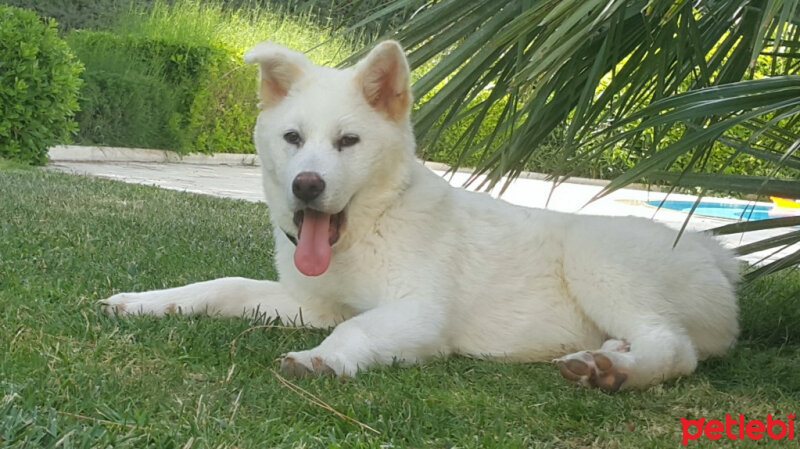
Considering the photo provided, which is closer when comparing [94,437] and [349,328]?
[94,437]

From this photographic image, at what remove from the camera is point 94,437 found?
176cm

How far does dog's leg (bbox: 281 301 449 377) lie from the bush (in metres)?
8.69

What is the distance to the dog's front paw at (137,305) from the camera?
9.76ft

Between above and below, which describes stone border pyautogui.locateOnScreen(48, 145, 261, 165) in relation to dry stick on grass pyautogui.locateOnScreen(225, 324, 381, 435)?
below

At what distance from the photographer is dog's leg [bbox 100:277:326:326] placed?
3039 millimetres

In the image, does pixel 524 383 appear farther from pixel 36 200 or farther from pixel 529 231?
pixel 36 200

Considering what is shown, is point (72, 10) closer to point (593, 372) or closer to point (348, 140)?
point (348, 140)

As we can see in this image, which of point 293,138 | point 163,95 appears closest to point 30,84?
point 163,95

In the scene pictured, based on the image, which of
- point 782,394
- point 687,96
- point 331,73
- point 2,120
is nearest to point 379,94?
point 331,73

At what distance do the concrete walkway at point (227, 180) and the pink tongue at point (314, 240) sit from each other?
6.22 m

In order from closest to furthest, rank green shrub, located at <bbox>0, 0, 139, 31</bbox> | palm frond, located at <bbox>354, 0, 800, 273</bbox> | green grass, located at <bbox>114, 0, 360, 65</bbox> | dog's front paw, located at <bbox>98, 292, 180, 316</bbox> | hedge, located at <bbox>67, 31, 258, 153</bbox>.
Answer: palm frond, located at <bbox>354, 0, 800, 273</bbox>, dog's front paw, located at <bbox>98, 292, 180, 316</bbox>, hedge, located at <bbox>67, 31, 258, 153</bbox>, green grass, located at <bbox>114, 0, 360, 65</bbox>, green shrub, located at <bbox>0, 0, 139, 31</bbox>

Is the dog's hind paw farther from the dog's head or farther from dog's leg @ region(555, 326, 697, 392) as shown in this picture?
the dog's head

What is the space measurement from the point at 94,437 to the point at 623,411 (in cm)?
130

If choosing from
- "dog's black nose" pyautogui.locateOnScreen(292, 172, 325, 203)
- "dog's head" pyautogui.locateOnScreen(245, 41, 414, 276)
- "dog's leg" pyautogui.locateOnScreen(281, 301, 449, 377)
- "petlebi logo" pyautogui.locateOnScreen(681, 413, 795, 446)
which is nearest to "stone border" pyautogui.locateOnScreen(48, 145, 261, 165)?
"dog's head" pyautogui.locateOnScreen(245, 41, 414, 276)
